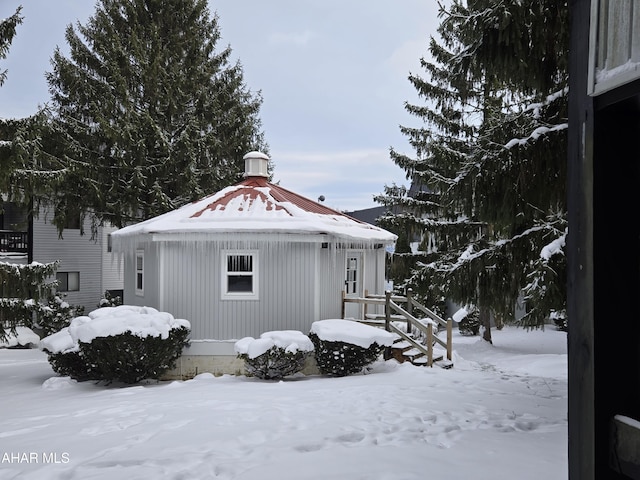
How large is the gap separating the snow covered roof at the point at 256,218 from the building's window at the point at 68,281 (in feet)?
32.6

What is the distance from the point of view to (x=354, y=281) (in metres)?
13.7

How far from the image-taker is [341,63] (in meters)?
20.9

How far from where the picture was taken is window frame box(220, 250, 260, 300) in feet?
37.6

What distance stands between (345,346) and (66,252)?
16.2 m

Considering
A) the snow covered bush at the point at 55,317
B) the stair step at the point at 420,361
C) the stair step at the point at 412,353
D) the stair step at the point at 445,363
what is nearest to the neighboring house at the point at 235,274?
the stair step at the point at 412,353

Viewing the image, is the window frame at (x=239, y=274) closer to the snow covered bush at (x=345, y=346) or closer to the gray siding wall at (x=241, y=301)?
the gray siding wall at (x=241, y=301)

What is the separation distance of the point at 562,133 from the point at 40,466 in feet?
24.2

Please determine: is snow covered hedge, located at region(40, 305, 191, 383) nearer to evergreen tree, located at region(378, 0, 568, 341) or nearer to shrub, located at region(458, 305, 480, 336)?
evergreen tree, located at region(378, 0, 568, 341)

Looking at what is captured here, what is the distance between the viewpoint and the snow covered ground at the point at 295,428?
4.92 meters

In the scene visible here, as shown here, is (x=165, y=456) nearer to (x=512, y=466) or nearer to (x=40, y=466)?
(x=40, y=466)

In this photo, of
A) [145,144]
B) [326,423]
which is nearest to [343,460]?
[326,423]

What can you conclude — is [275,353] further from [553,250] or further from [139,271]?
[553,250]

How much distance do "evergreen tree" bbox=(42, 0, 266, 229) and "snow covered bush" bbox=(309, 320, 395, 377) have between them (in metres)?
Answer: 10.1

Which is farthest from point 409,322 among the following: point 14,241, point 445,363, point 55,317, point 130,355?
point 14,241
